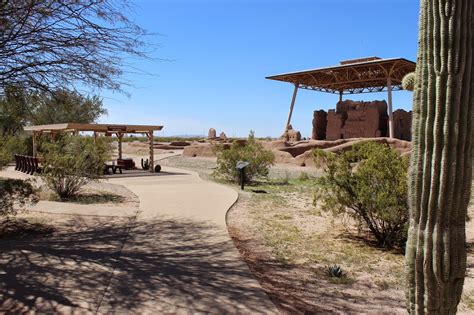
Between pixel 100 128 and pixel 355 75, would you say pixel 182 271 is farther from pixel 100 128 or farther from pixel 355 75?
pixel 355 75

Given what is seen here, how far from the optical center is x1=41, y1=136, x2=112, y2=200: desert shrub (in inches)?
489

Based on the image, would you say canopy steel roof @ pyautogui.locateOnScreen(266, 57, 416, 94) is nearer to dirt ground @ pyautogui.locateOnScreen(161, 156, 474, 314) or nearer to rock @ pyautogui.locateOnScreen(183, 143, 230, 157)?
rock @ pyautogui.locateOnScreen(183, 143, 230, 157)

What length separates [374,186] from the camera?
816cm

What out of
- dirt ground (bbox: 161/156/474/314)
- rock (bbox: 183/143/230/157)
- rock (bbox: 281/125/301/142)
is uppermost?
rock (bbox: 281/125/301/142)

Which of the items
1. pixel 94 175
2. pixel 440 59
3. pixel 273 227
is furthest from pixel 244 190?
pixel 440 59

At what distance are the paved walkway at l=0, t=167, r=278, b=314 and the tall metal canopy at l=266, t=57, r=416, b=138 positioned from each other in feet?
80.9

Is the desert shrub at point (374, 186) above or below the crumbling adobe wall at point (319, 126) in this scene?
below

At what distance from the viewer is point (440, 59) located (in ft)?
12.6

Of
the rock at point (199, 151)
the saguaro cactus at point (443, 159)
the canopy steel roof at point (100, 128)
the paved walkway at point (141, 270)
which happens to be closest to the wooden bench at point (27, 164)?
the canopy steel roof at point (100, 128)

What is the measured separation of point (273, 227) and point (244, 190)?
21.1ft

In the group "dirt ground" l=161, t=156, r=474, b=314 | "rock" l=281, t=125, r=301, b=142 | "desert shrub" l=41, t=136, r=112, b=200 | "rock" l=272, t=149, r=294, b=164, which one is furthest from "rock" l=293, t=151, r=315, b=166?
"desert shrub" l=41, t=136, r=112, b=200

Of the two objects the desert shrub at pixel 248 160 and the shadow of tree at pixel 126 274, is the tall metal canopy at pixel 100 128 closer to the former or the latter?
the desert shrub at pixel 248 160

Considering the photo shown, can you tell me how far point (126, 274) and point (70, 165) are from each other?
7791 millimetres

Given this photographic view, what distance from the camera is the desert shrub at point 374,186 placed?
771cm
